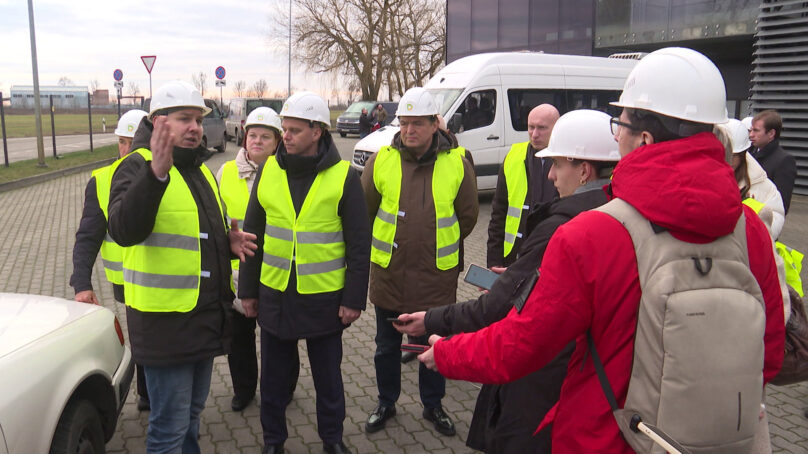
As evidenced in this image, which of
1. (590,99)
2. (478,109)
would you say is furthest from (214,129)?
(590,99)

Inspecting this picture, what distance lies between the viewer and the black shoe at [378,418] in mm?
3928

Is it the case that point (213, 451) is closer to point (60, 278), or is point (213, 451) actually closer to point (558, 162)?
point (558, 162)

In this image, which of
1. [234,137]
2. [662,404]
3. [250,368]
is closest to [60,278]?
[250,368]

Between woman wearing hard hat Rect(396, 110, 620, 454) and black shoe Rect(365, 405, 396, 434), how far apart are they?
169cm

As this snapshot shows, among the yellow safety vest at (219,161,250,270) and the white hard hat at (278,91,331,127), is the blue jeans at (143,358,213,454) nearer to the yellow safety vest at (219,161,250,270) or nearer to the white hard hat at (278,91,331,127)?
the white hard hat at (278,91,331,127)

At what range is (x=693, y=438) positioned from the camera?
150 centimetres

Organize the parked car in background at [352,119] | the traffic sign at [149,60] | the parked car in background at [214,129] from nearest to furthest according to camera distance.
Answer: the traffic sign at [149,60]
the parked car in background at [214,129]
the parked car in background at [352,119]

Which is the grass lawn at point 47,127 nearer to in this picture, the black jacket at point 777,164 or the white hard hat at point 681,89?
the black jacket at point 777,164

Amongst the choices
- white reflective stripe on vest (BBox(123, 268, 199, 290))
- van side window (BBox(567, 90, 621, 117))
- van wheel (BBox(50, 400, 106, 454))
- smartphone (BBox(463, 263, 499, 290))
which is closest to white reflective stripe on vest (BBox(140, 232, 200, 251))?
white reflective stripe on vest (BBox(123, 268, 199, 290))

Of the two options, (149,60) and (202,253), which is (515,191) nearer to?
(202,253)

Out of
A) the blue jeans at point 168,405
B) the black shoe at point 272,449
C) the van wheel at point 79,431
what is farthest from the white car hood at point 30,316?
the black shoe at point 272,449

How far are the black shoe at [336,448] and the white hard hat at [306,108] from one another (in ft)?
5.91

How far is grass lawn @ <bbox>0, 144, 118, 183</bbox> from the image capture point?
15562mm

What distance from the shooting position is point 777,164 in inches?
214
